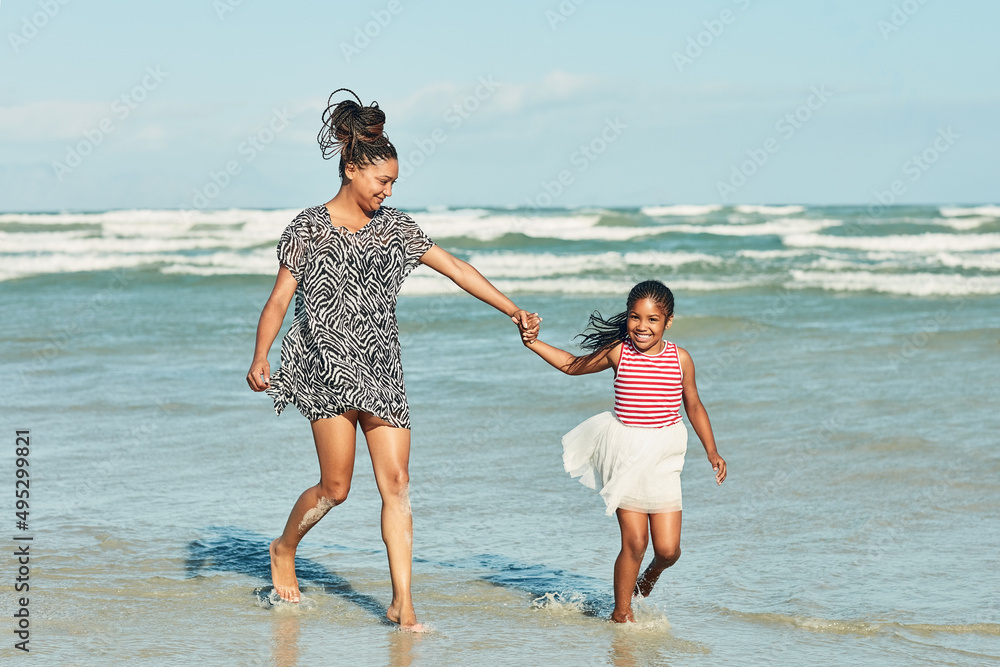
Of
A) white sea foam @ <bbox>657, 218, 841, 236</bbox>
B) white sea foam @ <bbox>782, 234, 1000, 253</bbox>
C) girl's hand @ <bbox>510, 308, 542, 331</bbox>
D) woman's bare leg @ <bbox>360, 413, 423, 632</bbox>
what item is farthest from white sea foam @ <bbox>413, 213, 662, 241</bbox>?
woman's bare leg @ <bbox>360, 413, 423, 632</bbox>

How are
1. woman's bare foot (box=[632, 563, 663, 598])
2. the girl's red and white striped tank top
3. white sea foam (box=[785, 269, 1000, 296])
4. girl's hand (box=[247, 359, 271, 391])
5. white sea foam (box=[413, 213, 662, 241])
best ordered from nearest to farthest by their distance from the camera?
girl's hand (box=[247, 359, 271, 391])
the girl's red and white striped tank top
woman's bare foot (box=[632, 563, 663, 598])
white sea foam (box=[785, 269, 1000, 296])
white sea foam (box=[413, 213, 662, 241])

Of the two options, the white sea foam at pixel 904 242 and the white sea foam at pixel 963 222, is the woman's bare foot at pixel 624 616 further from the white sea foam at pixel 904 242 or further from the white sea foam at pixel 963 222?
the white sea foam at pixel 963 222

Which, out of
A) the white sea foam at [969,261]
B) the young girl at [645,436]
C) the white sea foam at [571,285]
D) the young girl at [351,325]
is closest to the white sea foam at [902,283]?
the white sea foam at [571,285]

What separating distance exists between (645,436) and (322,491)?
4.07ft

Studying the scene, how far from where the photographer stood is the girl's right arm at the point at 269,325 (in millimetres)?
3654

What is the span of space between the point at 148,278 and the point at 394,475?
748 inches

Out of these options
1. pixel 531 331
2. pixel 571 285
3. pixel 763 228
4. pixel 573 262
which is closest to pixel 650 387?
pixel 531 331

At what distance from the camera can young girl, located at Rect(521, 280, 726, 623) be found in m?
3.83

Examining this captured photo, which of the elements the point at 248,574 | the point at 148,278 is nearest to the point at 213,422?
the point at 248,574

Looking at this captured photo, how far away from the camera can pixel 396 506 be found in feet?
12.5

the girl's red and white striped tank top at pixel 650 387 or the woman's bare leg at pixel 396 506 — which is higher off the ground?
the girl's red and white striped tank top at pixel 650 387

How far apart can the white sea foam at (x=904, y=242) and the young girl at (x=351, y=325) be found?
26545 mm

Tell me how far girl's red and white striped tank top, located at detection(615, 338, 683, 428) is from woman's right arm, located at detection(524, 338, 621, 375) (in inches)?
2.6

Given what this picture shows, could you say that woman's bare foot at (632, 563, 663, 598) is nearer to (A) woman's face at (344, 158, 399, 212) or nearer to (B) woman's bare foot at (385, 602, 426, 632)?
(B) woman's bare foot at (385, 602, 426, 632)
